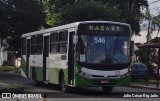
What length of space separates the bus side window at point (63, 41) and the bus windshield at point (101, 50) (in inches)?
69.2

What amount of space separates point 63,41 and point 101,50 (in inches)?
107

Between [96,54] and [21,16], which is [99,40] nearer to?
[96,54]

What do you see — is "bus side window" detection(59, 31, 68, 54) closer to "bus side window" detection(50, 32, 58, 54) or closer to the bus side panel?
the bus side panel

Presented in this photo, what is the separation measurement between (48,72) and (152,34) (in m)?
35.5

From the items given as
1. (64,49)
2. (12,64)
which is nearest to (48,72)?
(64,49)

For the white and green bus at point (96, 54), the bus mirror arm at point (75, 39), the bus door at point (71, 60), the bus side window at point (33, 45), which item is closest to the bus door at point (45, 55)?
the bus side window at point (33, 45)

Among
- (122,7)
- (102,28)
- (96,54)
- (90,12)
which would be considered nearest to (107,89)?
(96,54)

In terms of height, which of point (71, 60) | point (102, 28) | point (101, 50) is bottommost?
point (71, 60)

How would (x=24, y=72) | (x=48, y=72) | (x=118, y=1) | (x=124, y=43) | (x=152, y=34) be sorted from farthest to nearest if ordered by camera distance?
1. (x=152, y=34)
2. (x=118, y=1)
3. (x=24, y=72)
4. (x=48, y=72)
5. (x=124, y=43)

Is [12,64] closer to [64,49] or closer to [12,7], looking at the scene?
[12,7]

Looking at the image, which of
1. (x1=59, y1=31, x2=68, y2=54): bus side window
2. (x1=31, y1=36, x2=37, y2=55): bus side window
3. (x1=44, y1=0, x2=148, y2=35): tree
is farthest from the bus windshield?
(x1=44, y1=0, x2=148, y2=35): tree

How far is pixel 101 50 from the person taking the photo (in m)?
21.2

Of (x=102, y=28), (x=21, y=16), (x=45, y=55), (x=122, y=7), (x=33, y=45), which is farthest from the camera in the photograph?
(x=122, y=7)

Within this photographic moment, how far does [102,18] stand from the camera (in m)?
43.0
